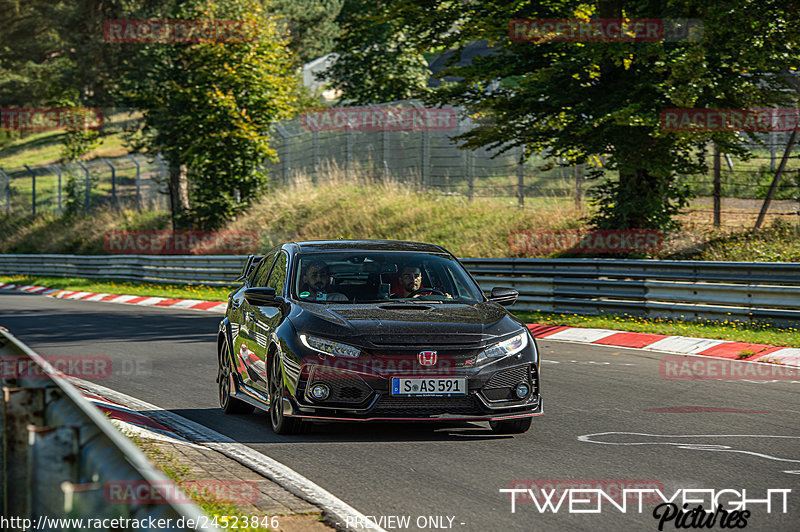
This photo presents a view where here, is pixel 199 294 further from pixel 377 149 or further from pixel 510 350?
pixel 510 350

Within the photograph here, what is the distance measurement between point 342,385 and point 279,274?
2034 millimetres

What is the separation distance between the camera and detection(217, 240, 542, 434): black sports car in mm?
7738

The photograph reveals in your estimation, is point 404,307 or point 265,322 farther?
point 265,322

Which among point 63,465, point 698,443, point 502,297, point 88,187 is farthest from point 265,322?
point 88,187

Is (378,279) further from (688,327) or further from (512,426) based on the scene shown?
(688,327)

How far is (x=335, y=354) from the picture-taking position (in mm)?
7820

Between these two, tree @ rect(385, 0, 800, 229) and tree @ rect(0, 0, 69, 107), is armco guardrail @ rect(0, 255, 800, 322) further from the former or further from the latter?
tree @ rect(0, 0, 69, 107)

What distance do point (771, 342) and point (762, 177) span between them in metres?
8.28

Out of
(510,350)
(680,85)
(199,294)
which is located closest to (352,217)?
(199,294)

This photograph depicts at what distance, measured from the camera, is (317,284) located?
9000 millimetres

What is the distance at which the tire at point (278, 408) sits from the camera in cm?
812

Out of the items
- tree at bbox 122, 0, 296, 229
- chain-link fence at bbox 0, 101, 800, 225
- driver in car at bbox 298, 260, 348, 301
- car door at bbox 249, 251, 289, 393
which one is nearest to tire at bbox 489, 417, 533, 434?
driver in car at bbox 298, 260, 348, 301

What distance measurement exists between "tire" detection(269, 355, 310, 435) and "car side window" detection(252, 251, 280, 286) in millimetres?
1732

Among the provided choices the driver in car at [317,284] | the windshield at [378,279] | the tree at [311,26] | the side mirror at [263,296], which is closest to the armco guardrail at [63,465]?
the side mirror at [263,296]
